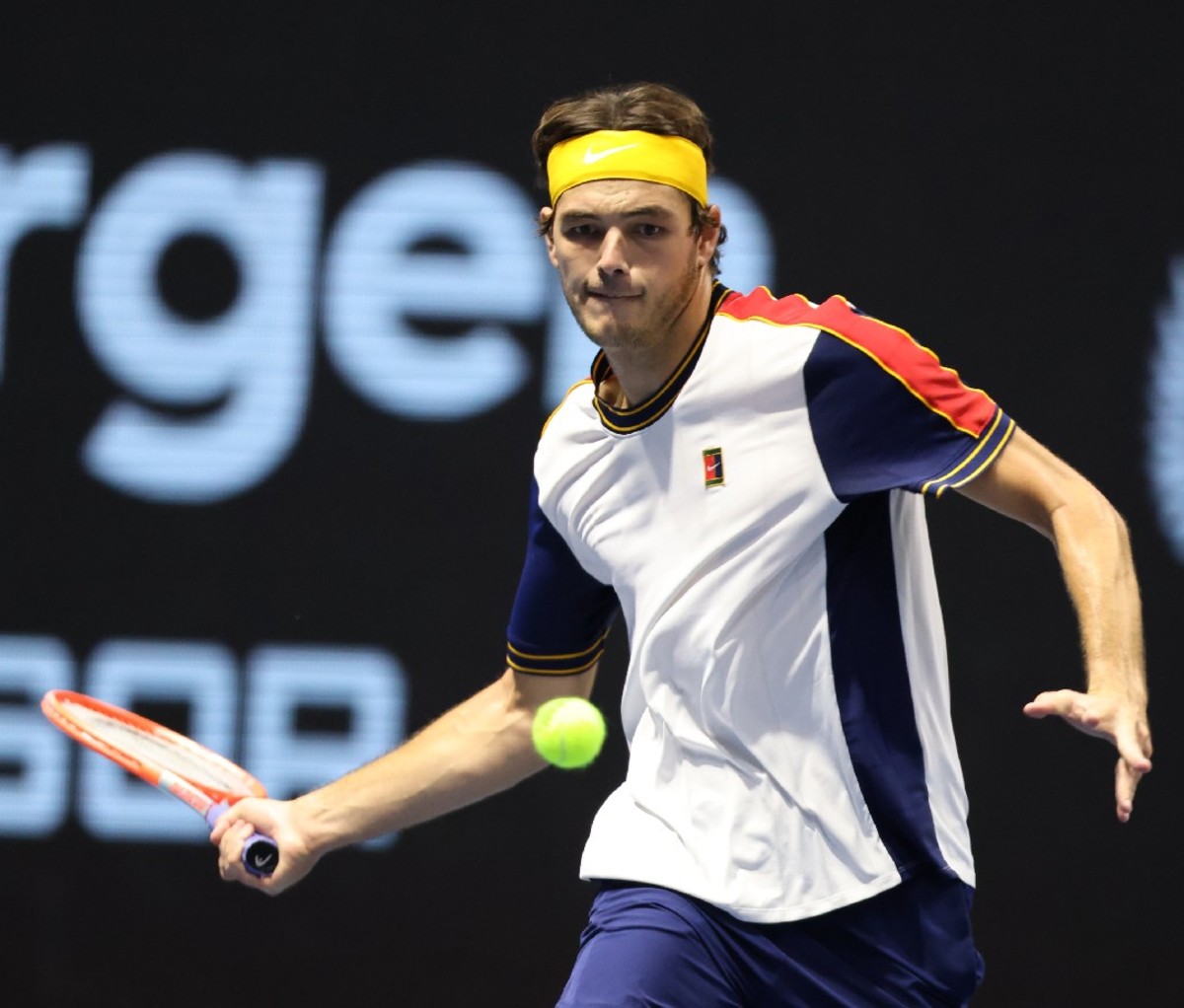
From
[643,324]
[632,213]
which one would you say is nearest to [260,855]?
[643,324]

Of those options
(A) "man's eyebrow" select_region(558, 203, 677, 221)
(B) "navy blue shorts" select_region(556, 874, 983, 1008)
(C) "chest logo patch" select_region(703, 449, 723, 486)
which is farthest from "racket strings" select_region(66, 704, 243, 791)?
(A) "man's eyebrow" select_region(558, 203, 677, 221)

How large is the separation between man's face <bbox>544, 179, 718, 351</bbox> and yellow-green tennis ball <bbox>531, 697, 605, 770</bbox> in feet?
2.06

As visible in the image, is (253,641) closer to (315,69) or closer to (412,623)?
(412,623)

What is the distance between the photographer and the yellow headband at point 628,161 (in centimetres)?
287

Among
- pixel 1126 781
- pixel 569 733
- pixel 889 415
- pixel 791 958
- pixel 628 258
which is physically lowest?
pixel 791 958

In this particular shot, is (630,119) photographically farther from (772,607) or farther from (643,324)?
(772,607)

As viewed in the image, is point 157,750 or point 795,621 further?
point 157,750

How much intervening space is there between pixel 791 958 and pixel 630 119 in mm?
1321

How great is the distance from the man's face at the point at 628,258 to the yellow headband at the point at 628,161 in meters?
0.02

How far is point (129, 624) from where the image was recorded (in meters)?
5.09

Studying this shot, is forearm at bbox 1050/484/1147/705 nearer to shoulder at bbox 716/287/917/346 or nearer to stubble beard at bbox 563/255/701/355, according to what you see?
shoulder at bbox 716/287/917/346

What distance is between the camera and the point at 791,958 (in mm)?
2570

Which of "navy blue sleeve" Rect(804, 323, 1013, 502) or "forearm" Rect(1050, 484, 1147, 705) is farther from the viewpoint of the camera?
"navy blue sleeve" Rect(804, 323, 1013, 502)

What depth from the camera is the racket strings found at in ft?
10.8
